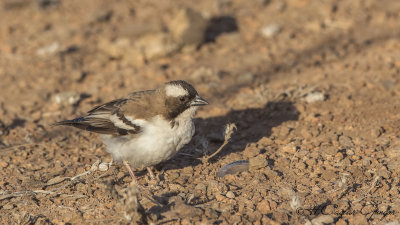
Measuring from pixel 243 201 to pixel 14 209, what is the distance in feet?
8.75

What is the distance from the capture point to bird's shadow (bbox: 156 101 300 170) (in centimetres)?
691

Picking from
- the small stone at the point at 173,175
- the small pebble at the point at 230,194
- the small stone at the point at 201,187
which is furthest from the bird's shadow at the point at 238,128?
the small pebble at the point at 230,194

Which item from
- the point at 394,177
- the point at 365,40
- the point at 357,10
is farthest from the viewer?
the point at 357,10

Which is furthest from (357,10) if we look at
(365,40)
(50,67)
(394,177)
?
(50,67)

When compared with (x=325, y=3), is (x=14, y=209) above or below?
below

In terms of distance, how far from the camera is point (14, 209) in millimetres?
5840

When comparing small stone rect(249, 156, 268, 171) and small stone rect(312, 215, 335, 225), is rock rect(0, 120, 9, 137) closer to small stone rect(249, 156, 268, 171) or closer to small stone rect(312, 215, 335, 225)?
small stone rect(249, 156, 268, 171)

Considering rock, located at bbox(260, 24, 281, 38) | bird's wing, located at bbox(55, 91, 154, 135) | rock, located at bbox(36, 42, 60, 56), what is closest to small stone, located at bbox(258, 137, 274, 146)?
bird's wing, located at bbox(55, 91, 154, 135)

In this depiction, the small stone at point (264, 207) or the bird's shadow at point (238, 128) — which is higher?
the small stone at point (264, 207)

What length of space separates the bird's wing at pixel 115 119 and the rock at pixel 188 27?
3.44 meters

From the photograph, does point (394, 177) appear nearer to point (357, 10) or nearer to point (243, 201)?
point (243, 201)

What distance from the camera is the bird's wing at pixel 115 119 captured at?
6.40 meters

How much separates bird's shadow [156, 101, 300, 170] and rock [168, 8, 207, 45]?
8.29 ft

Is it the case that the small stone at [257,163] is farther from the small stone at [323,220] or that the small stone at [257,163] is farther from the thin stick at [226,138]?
the small stone at [323,220]
